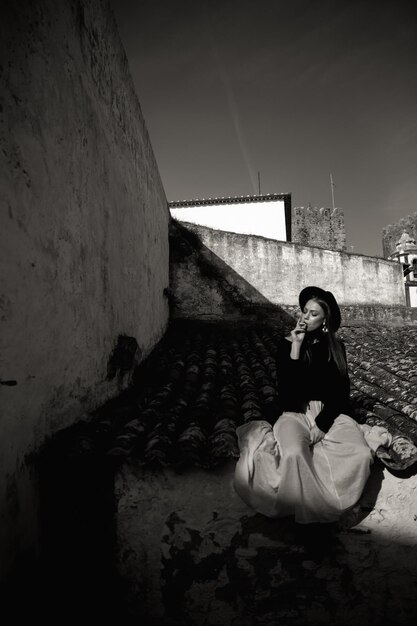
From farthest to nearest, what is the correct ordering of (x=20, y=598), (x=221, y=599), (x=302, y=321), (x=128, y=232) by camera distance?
(x=128, y=232)
(x=302, y=321)
(x=221, y=599)
(x=20, y=598)

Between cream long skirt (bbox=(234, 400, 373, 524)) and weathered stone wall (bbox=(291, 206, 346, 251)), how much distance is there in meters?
27.9

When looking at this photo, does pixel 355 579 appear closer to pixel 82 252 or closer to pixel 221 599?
pixel 221 599

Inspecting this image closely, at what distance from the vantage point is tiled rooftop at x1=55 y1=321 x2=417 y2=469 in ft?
9.25

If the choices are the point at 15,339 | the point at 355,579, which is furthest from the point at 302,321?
the point at 15,339

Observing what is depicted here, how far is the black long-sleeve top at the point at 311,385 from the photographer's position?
3.19 m

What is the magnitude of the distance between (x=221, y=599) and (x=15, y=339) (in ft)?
8.16

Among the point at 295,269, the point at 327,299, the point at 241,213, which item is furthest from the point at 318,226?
the point at 327,299

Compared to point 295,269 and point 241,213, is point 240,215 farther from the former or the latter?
point 295,269

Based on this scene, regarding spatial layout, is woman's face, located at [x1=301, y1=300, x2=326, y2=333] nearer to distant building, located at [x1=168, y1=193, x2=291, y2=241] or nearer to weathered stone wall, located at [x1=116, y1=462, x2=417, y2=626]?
weathered stone wall, located at [x1=116, y1=462, x2=417, y2=626]

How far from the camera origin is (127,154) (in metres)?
5.10

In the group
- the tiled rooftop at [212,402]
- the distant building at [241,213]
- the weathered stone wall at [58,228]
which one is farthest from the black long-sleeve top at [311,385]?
the distant building at [241,213]

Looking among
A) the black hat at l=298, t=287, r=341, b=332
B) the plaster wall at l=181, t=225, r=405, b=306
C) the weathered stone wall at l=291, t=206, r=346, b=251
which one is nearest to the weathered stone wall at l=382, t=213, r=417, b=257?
the weathered stone wall at l=291, t=206, r=346, b=251

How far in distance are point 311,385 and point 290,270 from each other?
292 inches

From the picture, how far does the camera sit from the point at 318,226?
2956 centimetres
